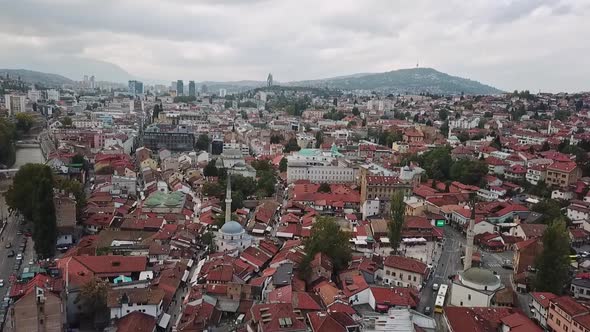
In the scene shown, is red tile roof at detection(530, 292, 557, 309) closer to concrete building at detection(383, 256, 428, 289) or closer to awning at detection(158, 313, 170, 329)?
concrete building at detection(383, 256, 428, 289)

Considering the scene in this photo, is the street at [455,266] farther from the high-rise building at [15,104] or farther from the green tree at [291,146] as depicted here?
the high-rise building at [15,104]

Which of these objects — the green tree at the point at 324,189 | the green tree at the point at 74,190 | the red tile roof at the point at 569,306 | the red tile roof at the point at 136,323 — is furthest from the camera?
the green tree at the point at 324,189

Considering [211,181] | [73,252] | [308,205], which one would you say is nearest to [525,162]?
[308,205]

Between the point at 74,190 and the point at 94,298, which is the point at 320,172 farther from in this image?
the point at 94,298

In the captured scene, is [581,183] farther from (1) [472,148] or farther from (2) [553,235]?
(2) [553,235]

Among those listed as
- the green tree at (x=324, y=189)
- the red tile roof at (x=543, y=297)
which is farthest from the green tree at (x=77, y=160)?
the red tile roof at (x=543, y=297)

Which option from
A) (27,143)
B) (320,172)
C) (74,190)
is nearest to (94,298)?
(74,190)

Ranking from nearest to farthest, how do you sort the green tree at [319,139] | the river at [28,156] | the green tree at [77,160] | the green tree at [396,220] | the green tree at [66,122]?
the green tree at [396,220] → the green tree at [77,160] → the river at [28,156] → the green tree at [319,139] → the green tree at [66,122]
